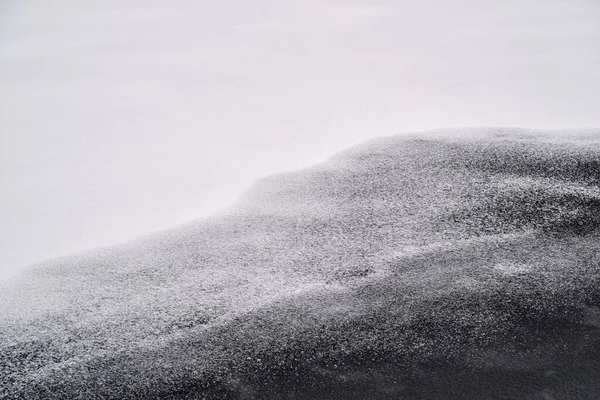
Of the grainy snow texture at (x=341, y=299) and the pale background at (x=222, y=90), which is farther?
the pale background at (x=222, y=90)

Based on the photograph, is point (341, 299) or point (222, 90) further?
point (222, 90)

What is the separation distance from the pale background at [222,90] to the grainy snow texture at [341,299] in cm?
38

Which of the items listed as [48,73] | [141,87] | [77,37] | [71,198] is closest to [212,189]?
[71,198]

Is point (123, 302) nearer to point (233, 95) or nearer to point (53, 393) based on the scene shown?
point (53, 393)

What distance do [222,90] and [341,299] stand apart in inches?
110

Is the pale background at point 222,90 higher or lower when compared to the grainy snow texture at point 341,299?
higher

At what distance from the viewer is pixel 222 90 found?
4.54 metres

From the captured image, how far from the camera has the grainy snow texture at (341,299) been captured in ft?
5.95

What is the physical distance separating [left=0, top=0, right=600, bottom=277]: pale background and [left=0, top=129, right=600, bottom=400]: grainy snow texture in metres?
0.38

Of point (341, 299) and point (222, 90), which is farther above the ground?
point (222, 90)

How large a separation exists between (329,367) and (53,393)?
892 mm

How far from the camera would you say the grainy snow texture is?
1.81m

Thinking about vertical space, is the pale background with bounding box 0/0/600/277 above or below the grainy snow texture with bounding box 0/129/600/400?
above

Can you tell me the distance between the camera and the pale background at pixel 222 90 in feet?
10.3
